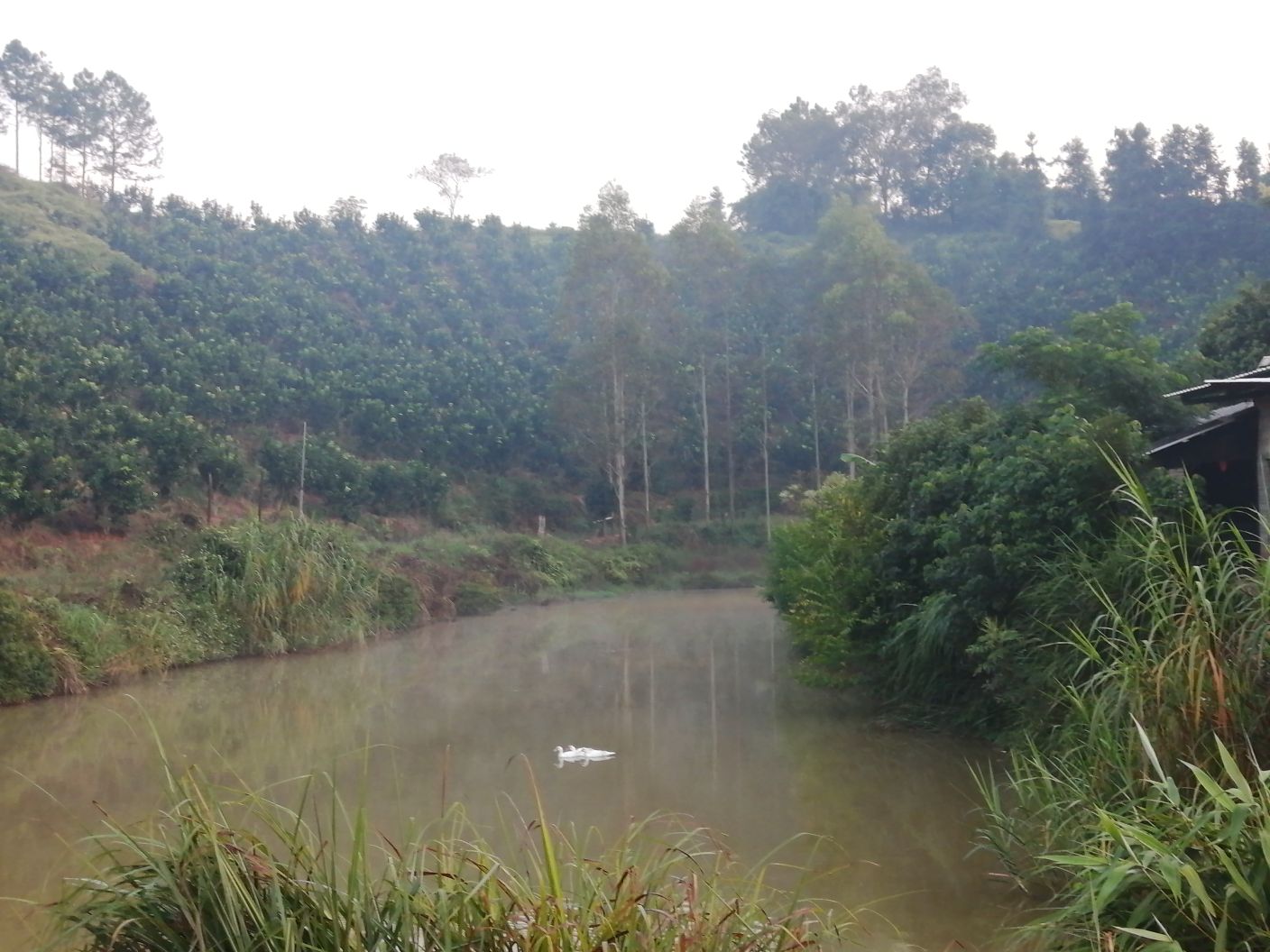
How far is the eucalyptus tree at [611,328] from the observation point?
3581cm

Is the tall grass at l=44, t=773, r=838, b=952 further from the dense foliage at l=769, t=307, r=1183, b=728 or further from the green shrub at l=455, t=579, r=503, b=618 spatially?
the green shrub at l=455, t=579, r=503, b=618

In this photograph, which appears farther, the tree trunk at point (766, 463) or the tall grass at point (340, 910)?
the tree trunk at point (766, 463)

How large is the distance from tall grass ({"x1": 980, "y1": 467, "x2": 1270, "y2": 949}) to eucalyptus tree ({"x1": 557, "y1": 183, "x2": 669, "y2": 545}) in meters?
28.3

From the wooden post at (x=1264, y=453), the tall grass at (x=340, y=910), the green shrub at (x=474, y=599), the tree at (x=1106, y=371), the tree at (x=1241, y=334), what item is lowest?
the green shrub at (x=474, y=599)

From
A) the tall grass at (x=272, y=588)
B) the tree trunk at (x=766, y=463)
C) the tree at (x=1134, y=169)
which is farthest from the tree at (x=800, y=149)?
the tall grass at (x=272, y=588)

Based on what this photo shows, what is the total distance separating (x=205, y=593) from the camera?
1892 centimetres

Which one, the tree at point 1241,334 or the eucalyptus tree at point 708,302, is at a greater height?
the eucalyptus tree at point 708,302

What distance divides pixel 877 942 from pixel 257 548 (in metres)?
15.5

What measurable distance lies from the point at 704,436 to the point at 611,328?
4.89 meters

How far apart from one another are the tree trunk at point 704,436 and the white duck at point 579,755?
25.6m

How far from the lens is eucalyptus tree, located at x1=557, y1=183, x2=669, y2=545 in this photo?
35.8 m

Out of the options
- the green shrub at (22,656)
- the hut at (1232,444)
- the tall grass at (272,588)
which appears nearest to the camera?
the hut at (1232,444)

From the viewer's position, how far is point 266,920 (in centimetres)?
368

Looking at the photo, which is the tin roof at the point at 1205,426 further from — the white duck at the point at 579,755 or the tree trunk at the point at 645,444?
the tree trunk at the point at 645,444
